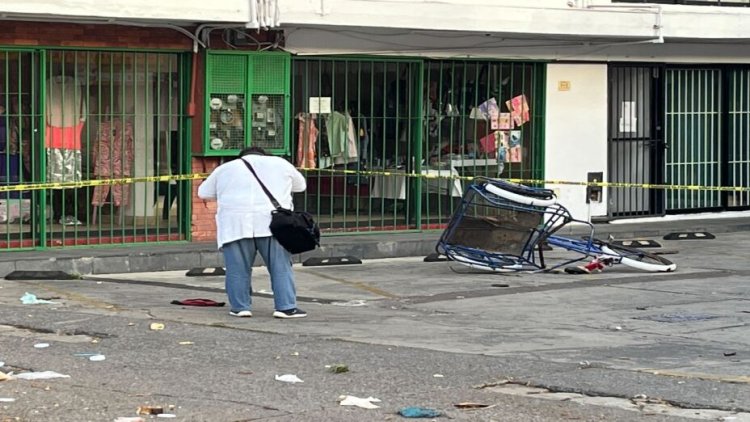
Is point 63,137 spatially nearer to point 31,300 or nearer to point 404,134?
point 31,300

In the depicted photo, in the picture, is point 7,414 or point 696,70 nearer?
point 7,414

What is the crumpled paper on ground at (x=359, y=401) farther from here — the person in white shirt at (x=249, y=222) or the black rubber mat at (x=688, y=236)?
the black rubber mat at (x=688, y=236)

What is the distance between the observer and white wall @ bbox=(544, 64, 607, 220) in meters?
20.7

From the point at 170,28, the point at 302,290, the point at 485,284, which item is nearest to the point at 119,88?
the point at 170,28

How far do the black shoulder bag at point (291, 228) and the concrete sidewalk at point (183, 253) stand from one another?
14.8 ft

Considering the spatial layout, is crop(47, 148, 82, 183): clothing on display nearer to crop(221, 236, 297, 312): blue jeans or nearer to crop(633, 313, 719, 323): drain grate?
crop(221, 236, 297, 312): blue jeans

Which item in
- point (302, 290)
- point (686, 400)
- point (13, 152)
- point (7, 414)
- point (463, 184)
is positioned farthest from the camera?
point (463, 184)

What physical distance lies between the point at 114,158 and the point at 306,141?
273 cm

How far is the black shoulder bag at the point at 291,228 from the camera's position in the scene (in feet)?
39.1

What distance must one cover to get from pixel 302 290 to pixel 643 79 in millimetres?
9029

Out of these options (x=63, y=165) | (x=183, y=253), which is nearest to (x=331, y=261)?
(x=183, y=253)

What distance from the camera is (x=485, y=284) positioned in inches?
594

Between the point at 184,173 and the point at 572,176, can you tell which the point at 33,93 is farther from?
the point at 572,176

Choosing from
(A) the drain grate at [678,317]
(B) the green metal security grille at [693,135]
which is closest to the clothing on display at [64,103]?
(A) the drain grate at [678,317]
